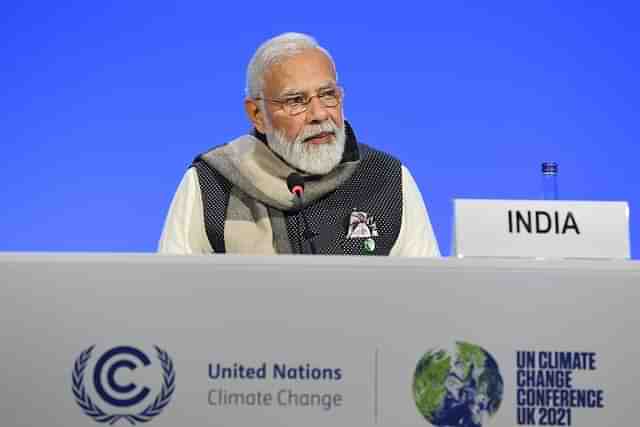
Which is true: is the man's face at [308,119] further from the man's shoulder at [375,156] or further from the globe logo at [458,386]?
the globe logo at [458,386]

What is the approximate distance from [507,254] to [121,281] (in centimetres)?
56

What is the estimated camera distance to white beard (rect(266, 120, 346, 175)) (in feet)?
→ 8.56

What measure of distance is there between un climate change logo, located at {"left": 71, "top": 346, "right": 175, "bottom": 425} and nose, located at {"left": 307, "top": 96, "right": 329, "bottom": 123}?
1.40 metres

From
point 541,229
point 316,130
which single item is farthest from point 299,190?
point 541,229

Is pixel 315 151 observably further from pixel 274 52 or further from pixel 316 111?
pixel 274 52

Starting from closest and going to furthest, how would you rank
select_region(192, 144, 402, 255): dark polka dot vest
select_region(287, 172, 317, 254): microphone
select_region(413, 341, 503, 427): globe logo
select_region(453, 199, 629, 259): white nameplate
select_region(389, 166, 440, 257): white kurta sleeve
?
select_region(413, 341, 503, 427): globe logo, select_region(453, 199, 629, 259): white nameplate, select_region(287, 172, 317, 254): microphone, select_region(192, 144, 402, 255): dark polka dot vest, select_region(389, 166, 440, 257): white kurta sleeve

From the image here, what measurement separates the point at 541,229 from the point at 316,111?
1.23 m

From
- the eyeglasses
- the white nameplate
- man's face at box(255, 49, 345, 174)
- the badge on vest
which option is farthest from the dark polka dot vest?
the white nameplate

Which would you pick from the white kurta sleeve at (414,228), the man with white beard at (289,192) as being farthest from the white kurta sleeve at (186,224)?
the white kurta sleeve at (414,228)

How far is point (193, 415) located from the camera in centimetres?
130

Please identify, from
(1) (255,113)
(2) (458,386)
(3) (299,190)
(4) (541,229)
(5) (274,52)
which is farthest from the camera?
(1) (255,113)

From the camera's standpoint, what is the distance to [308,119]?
Result: 263cm

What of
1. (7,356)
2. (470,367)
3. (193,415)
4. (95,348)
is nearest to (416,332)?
(470,367)

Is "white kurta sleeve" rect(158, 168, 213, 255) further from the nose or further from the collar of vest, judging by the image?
the nose
